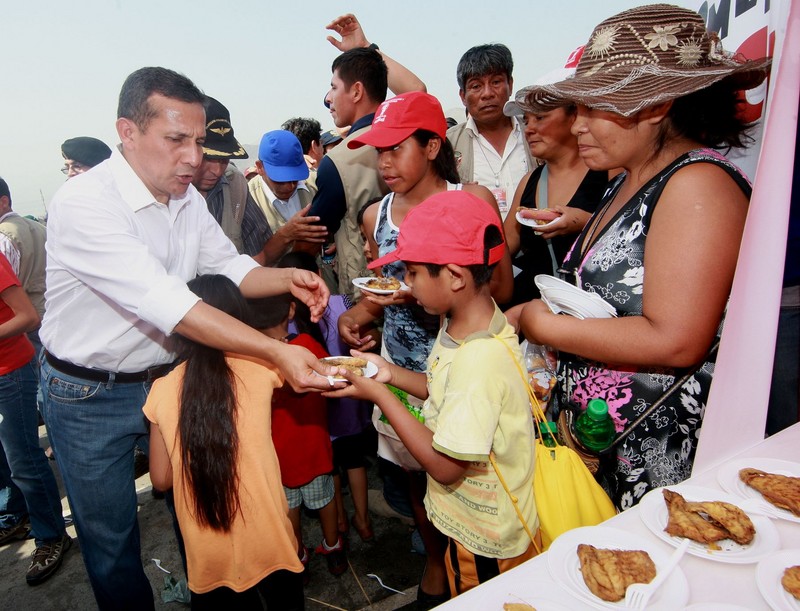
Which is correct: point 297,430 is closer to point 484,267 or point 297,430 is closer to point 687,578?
point 484,267

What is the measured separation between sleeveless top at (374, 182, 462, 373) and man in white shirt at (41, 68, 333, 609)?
43cm

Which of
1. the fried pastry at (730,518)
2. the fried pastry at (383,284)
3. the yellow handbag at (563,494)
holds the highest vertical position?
the fried pastry at (383,284)

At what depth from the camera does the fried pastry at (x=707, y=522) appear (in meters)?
1.06

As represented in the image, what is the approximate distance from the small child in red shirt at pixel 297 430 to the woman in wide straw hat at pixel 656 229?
1353mm

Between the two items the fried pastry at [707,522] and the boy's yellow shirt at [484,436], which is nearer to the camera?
the fried pastry at [707,522]

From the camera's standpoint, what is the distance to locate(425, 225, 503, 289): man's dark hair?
1765mm

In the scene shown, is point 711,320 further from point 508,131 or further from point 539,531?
point 508,131

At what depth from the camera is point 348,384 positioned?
1.89 metres

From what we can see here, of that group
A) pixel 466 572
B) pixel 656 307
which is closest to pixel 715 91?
pixel 656 307

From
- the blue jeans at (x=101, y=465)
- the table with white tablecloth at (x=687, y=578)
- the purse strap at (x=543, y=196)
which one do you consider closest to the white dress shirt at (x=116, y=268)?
the blue jeans at (x=101, y=465)

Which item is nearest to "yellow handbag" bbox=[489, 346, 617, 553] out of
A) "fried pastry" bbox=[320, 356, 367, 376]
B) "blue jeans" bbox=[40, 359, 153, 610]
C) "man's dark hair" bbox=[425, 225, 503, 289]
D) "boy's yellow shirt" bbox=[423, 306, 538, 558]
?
"boy's yellow shirt" bbox=[423, 306, 538, 558]

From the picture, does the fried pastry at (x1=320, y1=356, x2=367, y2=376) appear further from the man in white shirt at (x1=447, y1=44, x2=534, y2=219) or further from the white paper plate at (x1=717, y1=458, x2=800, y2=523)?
the man in white shirt at (x1=447, y1=44, x2=534, y2=219)

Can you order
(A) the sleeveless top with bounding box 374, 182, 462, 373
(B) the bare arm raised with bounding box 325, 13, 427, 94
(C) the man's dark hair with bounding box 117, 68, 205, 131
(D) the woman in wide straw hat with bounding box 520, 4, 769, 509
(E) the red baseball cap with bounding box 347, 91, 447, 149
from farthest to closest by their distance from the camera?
(B) the bare arm raised with bounding box 325, 13, 427, 94 → (A) the sleeveless top with bounding box 374, 182, 462, 373 → (E) the red baseball cap with bounding box 347, 91, 447, 149 → (C) the man's dark hair with bounding box 117, 68, 205, 131 → (D) the woman in wide straw hat with bounding box 520, 4, 769, 509

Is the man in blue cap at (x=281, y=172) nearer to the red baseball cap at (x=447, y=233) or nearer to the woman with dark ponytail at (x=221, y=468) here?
the woman with dark ponytail at (x=221, y=468)
